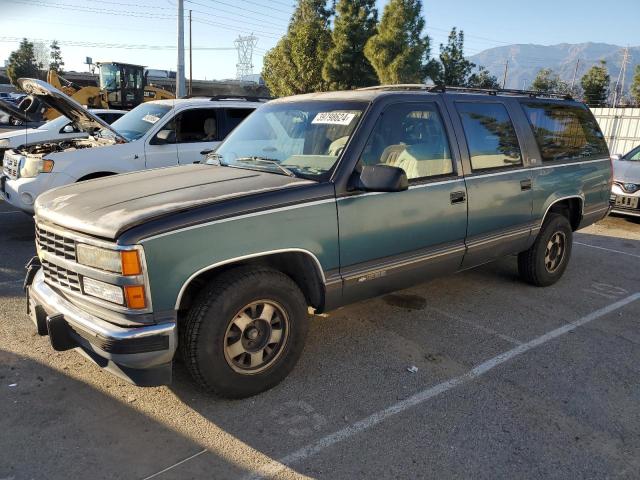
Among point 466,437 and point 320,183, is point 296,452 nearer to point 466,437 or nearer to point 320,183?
point 466,437

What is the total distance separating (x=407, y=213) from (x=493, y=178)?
1149 millimetres

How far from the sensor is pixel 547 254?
544cm

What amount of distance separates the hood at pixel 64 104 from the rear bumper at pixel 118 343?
4629 mm

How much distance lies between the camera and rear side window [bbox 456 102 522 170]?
4.38 m

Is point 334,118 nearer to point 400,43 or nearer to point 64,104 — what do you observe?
point 64,104

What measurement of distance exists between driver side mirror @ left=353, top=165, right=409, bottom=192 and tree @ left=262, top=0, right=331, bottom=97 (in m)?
29.6

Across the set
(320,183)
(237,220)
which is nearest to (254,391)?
(237,220)

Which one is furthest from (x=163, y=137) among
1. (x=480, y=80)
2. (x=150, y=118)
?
(x=480, y=80)

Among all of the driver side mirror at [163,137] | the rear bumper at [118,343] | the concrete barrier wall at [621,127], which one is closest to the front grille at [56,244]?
the rear bumper at [118,343]

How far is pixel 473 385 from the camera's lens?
3523 millimetres

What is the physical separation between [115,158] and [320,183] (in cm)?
469

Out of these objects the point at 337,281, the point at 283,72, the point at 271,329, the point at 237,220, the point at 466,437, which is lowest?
the point at 466,437

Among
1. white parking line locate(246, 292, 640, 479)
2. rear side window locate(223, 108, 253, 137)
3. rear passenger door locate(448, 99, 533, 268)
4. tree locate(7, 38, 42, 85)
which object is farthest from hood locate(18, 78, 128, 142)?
tree locate(7, 38, 42, 85)

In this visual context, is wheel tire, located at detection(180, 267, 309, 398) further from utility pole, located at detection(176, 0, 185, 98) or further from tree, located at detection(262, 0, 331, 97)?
tree, located at detection(262, 0, 331, 97)
